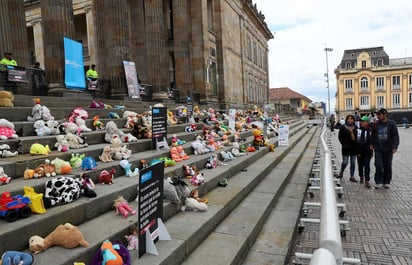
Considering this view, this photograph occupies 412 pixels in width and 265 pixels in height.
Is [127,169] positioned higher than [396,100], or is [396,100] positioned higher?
[396,100]

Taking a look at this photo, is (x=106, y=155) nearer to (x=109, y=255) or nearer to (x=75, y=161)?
(x=75, y=161)

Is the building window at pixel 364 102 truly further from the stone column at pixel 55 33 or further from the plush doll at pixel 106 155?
the plush doll at pixel 106 155

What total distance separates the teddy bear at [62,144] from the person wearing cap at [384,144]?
7498 mm

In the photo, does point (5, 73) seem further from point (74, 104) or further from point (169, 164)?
point (169, 164)

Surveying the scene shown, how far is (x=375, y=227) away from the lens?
5391mm

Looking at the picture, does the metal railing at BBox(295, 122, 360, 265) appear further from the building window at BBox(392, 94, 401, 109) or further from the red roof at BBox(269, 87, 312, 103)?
the building window at BBox(392, 94, 401, 109)

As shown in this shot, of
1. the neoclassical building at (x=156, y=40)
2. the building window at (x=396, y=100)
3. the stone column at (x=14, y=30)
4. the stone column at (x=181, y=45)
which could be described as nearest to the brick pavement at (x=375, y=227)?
the neoclassical building at (x=156, y=40)

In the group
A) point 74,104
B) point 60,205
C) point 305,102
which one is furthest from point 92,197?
point 305,102

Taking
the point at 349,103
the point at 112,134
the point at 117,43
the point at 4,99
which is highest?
the point at 117,43

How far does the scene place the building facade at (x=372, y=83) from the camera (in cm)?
6688

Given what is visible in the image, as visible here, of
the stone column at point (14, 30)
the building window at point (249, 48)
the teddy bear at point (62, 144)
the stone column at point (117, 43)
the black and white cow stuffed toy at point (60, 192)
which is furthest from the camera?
the building window at point (249, 48)

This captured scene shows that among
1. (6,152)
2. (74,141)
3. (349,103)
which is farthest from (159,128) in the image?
(349,103)

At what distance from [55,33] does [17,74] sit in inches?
74.6

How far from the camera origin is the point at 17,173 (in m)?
4.17
